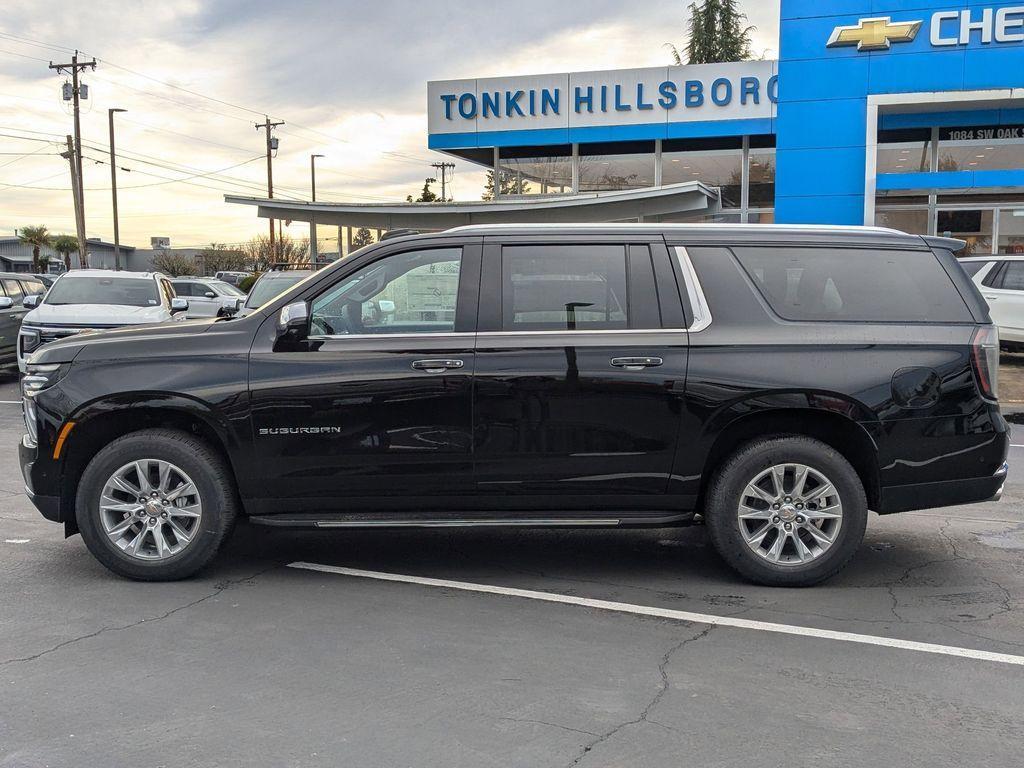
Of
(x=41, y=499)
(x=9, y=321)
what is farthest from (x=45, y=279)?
(x=41, y=499)

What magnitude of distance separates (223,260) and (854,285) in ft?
280

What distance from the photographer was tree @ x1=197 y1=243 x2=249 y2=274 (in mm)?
85438

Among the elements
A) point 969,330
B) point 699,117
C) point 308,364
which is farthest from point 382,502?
point 699,117

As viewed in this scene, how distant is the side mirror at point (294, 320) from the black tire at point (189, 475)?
810 millimetres

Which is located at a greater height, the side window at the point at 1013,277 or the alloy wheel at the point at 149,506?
the side window at the point at 1013,277

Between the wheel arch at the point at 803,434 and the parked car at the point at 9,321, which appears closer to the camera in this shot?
the wheel arch at the point at 803,434

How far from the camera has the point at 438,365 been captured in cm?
538

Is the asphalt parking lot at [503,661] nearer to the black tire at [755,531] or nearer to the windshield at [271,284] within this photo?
the black tire at [755,531]

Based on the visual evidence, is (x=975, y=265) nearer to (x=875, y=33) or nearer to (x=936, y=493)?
(x=875, y=33)

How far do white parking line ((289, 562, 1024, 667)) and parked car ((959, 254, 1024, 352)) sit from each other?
42.9 ft

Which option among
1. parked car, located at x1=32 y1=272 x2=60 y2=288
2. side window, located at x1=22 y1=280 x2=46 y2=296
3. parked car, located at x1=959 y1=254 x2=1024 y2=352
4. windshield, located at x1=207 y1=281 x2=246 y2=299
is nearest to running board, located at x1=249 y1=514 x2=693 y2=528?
parked car, located at x1=959 y1=254 x2=1024 y2=352

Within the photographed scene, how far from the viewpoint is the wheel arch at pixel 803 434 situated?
5.51 meters

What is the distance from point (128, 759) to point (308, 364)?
244 centimetres

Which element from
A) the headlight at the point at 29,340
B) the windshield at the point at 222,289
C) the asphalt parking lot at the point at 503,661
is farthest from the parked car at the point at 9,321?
the asphalt parking lot at the point at 503,661
